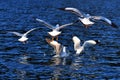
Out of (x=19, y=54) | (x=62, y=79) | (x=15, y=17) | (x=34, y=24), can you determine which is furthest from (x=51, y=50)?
(x=15, y=17)

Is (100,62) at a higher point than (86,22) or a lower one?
lower

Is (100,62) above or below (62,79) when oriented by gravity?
above

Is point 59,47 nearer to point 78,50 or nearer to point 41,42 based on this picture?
point 78,50

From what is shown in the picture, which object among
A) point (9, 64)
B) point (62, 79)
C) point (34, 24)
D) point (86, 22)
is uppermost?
point (34, 24)

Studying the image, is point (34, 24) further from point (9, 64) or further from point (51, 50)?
point (9, 64)

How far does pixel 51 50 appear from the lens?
4747 centimetres

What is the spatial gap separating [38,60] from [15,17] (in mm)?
37143

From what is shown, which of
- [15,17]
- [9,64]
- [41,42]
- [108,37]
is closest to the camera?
[9,64]

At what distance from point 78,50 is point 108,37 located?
1411cm

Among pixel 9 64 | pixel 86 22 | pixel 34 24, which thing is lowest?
pixel 9 64

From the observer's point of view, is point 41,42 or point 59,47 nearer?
point 59,47

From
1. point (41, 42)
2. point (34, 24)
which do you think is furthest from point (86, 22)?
point (34, 24)

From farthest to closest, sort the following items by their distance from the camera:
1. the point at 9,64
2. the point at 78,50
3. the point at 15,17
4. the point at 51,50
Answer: the point at 15,17
the point at 51,50
the point at 78,50
the point at 9,64

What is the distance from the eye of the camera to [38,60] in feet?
137
